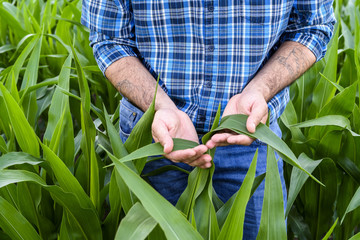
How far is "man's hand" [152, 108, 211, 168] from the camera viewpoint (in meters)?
0.73

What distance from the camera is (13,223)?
851 mm

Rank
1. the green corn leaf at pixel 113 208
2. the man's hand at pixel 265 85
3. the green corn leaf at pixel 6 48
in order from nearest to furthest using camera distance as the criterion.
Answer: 1. the man's hand at pixel 265 85
2. the green corn leaf at pixel 113 208
3. the green corn leaf at pixel 6 48

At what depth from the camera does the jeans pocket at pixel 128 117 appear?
975 mm

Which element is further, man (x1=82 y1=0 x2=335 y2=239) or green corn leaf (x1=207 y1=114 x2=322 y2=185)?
man (x1=82 y1=0 x2=335 y2=239)

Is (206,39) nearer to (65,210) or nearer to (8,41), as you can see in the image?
(65,210)

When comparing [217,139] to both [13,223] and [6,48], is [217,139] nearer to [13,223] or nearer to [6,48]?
[13,223]

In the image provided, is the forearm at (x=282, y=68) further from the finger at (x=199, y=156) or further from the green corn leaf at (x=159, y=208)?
the green corn leaf at (x=159, y=208)

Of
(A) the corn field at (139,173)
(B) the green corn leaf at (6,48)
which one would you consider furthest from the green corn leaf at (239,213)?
(B) the green corn leaf at (6,48)

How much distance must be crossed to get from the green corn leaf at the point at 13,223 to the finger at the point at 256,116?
1.36ft

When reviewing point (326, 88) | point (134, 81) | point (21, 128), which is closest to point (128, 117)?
point (134, 81)

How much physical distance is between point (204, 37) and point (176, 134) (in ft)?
0.67

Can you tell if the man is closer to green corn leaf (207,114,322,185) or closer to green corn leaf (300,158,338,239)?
green corn leaf (207,114,322,185)

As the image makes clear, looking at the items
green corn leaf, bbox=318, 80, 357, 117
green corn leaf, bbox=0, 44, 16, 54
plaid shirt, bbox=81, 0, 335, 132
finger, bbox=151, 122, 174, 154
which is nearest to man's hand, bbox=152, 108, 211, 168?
finger, bbox=151, 122, 174, 154

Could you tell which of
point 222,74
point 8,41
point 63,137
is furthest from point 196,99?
point 8,41
